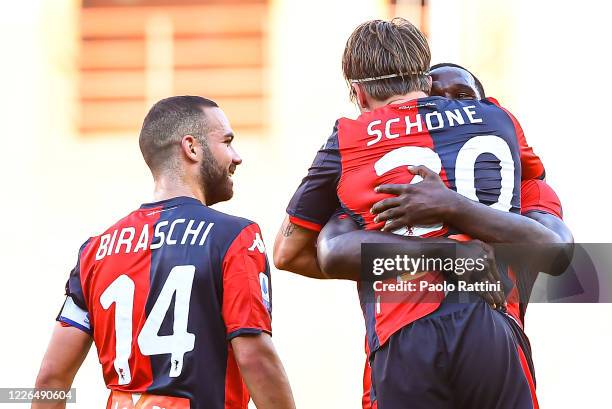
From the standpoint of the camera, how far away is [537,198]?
11.1 feet

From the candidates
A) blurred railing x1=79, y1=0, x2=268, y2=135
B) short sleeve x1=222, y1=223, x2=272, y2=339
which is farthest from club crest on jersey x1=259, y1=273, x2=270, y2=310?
blurred railing x1=79, y1=0, x2=268, y2=135

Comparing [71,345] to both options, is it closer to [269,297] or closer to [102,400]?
[269,297]

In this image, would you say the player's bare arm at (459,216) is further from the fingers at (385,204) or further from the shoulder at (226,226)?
the shoulder at (226,226)

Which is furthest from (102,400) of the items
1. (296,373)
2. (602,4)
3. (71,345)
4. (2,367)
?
(602,4)

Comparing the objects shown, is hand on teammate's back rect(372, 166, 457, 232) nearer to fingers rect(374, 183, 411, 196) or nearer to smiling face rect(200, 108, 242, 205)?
fingers rect(374, 183, 411, 196)

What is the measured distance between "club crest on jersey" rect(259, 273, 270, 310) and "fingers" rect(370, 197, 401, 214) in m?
0.43

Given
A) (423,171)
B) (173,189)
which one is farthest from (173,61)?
(423,171)

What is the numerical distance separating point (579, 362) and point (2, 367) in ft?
12.8

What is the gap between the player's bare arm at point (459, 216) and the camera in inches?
120

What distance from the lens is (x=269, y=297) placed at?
334 cm

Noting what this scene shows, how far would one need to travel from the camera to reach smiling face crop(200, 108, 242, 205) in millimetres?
3535

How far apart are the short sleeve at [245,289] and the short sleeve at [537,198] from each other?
2.84 ft

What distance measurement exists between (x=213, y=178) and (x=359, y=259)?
695 mm
